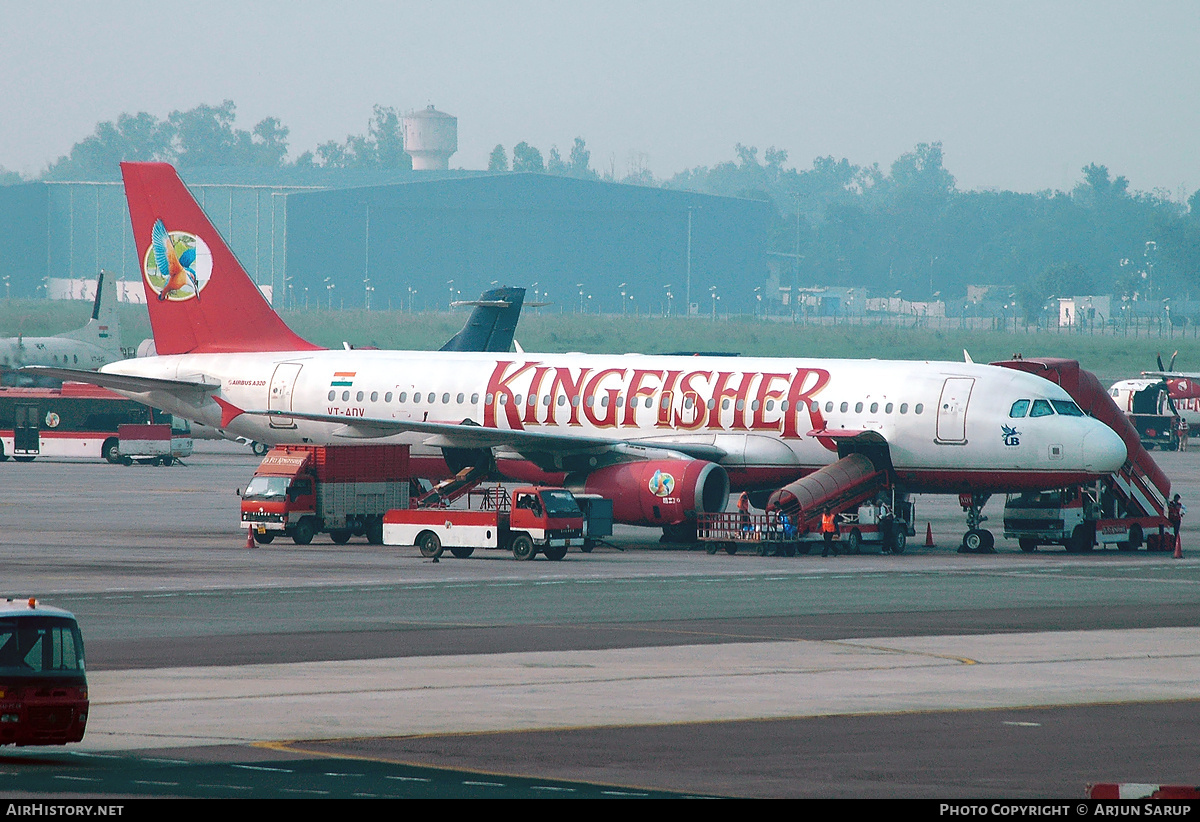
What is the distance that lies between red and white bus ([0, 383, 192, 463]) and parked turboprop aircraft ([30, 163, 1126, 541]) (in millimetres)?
30559

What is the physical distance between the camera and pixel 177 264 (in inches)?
2291

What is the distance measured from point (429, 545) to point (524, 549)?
2397mm

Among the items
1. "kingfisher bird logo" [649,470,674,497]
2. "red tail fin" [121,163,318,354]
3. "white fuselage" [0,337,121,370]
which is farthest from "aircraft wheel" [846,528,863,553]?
"white fuselage" [0,337,121,370]

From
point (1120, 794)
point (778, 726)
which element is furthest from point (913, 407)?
point (1120, 794)

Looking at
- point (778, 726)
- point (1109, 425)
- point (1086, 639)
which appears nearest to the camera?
point (778, 726)

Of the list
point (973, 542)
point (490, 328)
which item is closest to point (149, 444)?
point (490, 328)

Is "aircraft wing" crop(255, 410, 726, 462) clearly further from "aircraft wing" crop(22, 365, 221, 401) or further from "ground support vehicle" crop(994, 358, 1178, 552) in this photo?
"ground support vehicle" crop(994, 358, 1178, 552)

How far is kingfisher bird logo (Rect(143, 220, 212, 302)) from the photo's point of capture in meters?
58.0

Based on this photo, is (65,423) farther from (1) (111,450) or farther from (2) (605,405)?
A: (2) (605,405)

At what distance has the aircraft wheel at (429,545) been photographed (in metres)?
45.1

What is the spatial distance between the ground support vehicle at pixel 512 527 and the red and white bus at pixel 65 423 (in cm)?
4442
